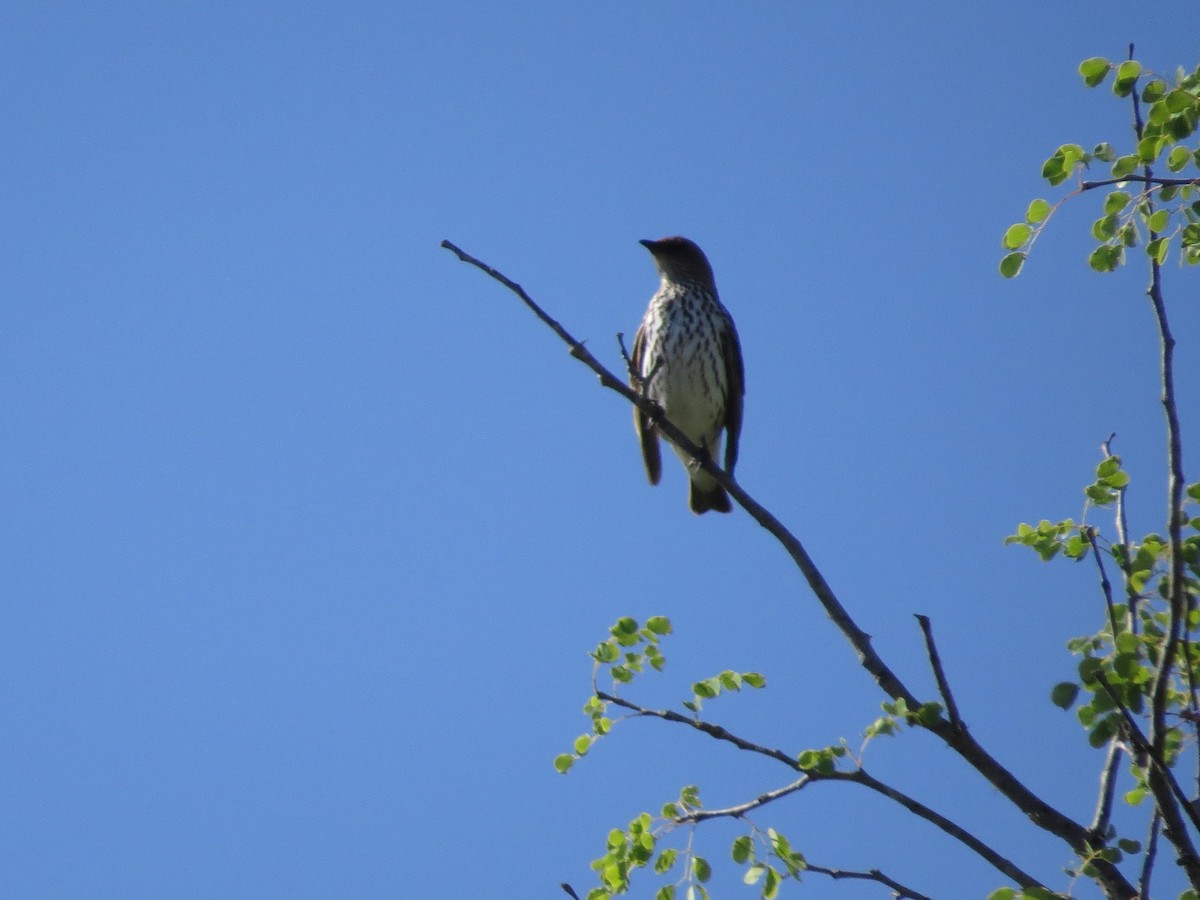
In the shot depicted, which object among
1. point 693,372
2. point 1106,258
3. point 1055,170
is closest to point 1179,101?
point 1055,170

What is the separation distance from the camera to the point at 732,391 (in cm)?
873

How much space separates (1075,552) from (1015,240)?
0.86 m

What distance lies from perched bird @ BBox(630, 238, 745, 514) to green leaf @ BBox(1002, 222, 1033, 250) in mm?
5041

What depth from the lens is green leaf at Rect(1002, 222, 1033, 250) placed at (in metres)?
3.04

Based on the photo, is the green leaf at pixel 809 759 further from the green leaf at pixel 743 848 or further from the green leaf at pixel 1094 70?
the green leaf at pixel 1094 70

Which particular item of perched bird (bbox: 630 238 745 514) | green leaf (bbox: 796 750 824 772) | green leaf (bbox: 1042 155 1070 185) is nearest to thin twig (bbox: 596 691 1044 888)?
green leaf (bbox: 796 750 824 772)

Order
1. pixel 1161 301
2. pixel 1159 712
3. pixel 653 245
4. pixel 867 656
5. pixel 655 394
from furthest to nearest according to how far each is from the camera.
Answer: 1. pixel 653 245
2. pixel 655 394
3. pixel 867 656
4. pixel 1161 301
5. pixel 1159 712

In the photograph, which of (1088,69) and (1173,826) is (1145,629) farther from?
(1088,69)

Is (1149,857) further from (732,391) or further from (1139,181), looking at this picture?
(732,391)

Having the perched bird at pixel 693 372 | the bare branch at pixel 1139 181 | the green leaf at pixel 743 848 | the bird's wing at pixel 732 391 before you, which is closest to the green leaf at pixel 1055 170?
the bare branch at pixel 1139 181

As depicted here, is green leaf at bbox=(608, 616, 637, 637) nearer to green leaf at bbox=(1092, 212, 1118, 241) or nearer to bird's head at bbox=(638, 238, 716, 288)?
green leaf at bbox=(1092, 212, 1118, 241)

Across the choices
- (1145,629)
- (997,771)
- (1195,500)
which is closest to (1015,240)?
(1195,500)

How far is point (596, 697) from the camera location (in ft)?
11.5

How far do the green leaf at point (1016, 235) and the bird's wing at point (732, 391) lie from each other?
5518mm
